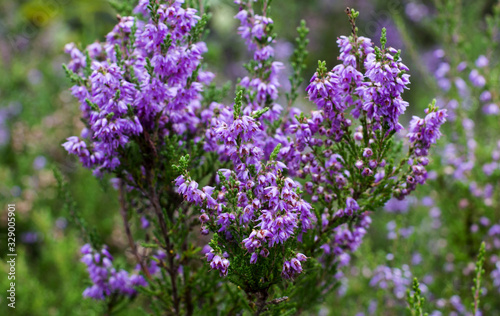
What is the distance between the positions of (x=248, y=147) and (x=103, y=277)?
1795 millimetres

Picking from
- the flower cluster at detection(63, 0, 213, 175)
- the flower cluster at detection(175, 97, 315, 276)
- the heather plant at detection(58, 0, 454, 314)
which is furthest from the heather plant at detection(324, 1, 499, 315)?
the flower cluster at detection(63, 0, 213, 175)

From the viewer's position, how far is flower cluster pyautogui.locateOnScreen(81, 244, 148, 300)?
3.14 metres

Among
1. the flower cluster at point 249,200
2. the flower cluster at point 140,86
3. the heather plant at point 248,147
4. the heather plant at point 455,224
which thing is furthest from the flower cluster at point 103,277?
the heather plant at point 455,224

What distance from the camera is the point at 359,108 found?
7.55 ft

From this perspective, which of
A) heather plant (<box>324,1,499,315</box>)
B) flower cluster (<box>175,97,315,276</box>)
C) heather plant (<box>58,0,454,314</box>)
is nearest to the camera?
flower cluster (<box>175,97,315,276</box>)

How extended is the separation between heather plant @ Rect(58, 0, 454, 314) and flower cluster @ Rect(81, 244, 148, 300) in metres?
0.03

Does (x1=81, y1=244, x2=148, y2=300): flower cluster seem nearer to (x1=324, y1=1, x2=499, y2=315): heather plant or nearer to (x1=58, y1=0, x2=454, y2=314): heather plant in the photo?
(x1=58, y1=0, x2=454, y2=314): heather plant

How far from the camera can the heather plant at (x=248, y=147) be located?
81.7 inches

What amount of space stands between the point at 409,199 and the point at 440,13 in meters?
2.49

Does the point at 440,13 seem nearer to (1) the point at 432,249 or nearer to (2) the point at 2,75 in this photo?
(1) the point at 432,249

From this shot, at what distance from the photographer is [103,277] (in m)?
3.21

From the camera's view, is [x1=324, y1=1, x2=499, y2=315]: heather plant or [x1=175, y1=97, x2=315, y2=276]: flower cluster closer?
[x1=175, y1=97, x2=315, y2=276]: flower cluster

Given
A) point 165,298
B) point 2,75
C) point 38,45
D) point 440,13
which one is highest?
point 38,45

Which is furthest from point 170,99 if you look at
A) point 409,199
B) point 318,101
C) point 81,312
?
point 409,199
